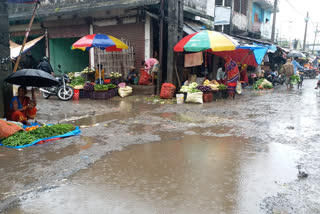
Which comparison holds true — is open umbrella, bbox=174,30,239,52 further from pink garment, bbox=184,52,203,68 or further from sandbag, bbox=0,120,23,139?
sandbag, bbox=0,120,23,139

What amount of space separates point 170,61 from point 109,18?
451cm

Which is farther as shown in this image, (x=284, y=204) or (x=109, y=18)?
(x=109, y=18)

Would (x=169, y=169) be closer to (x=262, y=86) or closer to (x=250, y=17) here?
(x=262, y=86)

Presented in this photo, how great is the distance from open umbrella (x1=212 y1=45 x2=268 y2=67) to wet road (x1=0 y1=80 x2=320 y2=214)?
530cm

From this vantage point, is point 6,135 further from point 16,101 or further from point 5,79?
point 5,79

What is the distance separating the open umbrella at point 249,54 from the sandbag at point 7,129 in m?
9.69

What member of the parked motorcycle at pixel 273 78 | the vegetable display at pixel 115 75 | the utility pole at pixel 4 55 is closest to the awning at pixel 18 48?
the vegetable display at pixel 115 75

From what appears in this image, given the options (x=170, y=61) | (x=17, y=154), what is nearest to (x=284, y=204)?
(x=17, y=154)

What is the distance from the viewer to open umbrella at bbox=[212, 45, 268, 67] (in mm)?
12305

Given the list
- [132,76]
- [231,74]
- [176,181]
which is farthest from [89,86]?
[176,181]

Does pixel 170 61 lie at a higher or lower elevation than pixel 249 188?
higher

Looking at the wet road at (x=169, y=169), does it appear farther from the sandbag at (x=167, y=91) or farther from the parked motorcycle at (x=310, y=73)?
the parked motorcycle at (x=310, y=73)

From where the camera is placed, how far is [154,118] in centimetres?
801

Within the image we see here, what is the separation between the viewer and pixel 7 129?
5.41 m
